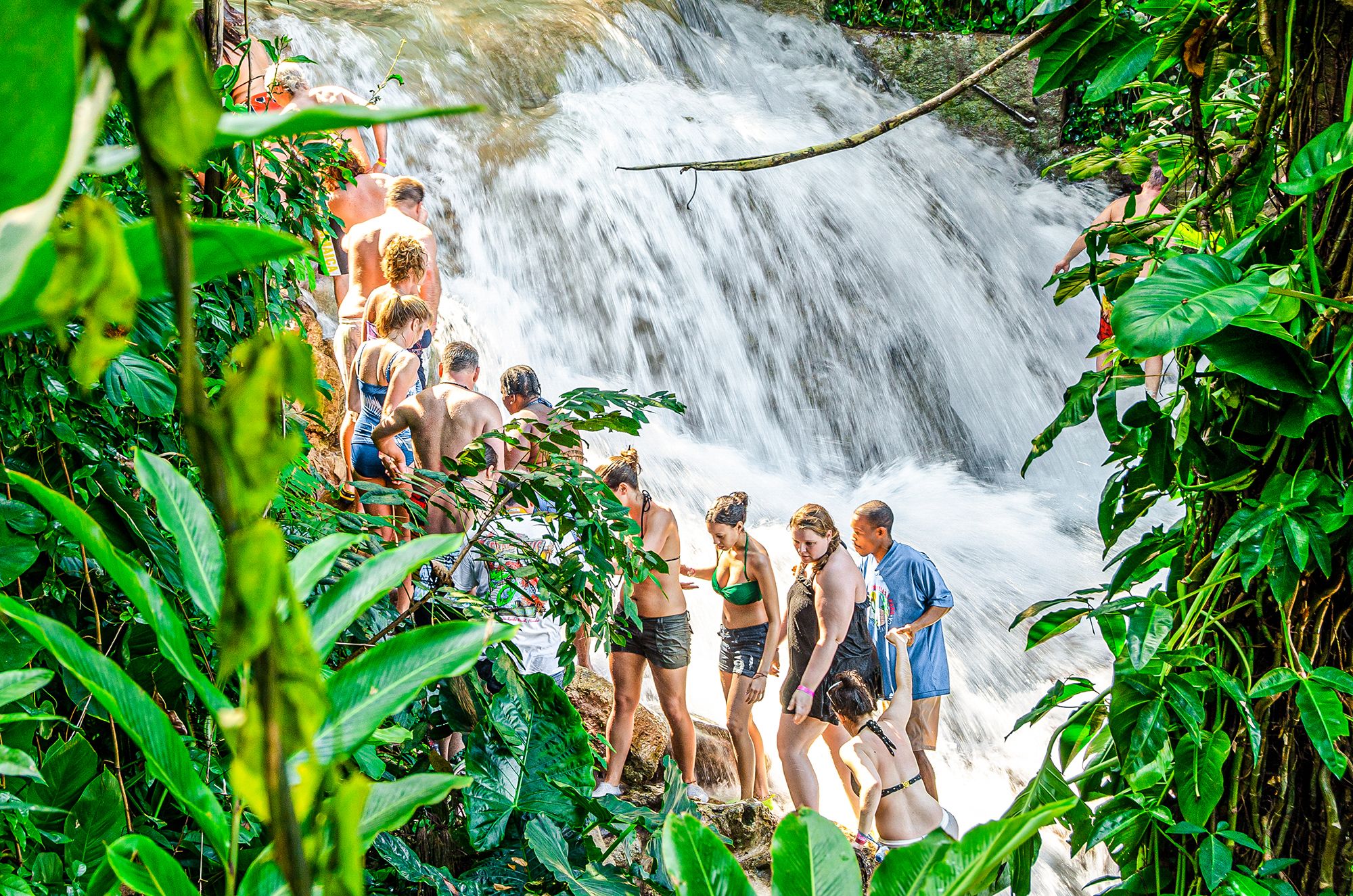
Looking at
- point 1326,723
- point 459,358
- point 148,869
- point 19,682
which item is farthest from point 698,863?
point 459,358

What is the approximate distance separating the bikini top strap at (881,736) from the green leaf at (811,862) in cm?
431

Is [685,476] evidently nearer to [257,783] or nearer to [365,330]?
[365,330]

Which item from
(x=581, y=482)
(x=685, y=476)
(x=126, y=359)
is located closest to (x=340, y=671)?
(x=126, y=359)

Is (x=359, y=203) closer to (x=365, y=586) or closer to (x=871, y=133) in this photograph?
(x=871, y=133)

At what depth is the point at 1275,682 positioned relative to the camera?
3.59 feet

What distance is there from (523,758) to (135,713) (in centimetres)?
107

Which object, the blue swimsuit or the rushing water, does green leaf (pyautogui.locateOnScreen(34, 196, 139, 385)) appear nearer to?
the blue swimsuit

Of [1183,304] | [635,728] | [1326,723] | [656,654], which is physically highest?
[1183,304]

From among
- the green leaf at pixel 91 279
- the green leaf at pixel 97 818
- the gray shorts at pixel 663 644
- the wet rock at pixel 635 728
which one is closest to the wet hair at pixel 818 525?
the gray shorts at pixel 663 644

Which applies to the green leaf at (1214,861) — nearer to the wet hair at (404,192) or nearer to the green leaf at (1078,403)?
the green leaf at (1078,403)

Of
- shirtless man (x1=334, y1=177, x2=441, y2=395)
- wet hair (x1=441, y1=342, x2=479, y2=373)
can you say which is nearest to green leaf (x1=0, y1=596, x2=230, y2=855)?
wet hair (x1=441, y1=342, x2=479, y2=373)

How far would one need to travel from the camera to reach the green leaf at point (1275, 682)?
1.08 metres

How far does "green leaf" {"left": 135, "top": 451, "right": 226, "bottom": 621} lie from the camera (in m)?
0.54

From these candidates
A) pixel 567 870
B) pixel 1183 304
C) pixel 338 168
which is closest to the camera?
pixel 1183 304
